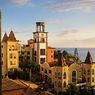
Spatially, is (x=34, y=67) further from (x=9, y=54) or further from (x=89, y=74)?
(x=89, y=74)

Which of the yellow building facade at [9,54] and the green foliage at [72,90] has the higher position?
the yellow building facade at [9,54]

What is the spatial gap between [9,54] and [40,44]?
663 centimetres

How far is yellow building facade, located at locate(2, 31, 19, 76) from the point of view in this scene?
177 ft

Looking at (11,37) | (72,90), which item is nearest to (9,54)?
(11,37)

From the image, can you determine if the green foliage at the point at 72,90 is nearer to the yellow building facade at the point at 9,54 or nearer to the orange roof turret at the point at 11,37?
the yellow building facade at the point at 9,54

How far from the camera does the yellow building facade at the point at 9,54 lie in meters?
53.9

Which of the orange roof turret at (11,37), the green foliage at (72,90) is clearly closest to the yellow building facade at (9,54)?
the orange roof turret at (11,37)

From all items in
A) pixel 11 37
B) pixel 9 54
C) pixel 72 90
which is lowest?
pixel 72 90

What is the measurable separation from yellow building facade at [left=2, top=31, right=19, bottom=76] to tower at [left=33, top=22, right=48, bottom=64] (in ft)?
13.9

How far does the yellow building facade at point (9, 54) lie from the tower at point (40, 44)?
13.9 ft

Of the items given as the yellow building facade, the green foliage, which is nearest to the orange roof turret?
the yellow building facade

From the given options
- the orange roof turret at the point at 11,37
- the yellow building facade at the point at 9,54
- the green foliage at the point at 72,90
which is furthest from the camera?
the orange roof turret at the point at 11,37

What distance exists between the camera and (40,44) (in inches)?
2253

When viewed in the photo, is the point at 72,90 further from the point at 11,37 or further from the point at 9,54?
the point at 11,37
